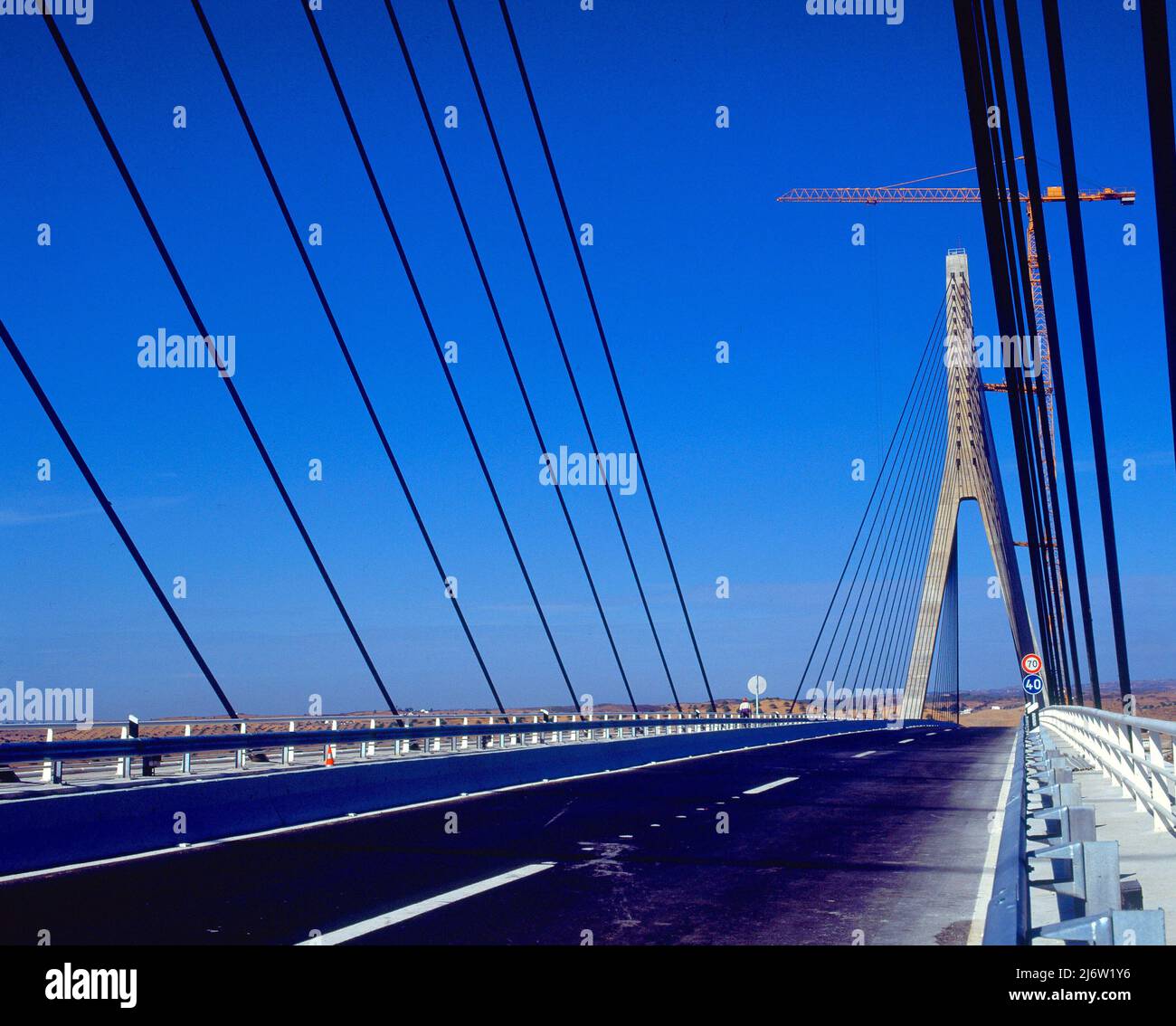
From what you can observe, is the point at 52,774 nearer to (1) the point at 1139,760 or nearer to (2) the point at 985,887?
(2) the point at 985,887

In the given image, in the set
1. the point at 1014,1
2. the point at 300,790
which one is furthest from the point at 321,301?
the point at 1014,1

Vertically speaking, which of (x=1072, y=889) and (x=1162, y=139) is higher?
(x=1162, y=139)

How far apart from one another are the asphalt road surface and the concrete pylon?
41.6 m

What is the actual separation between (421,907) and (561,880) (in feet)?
4.99

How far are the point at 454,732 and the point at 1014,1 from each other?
13094mm

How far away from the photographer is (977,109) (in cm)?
1235

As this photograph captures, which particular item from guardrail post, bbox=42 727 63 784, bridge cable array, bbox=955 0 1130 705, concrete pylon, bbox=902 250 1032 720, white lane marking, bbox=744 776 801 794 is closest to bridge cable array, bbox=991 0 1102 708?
bridge cable array, bbox=955 0 1130 705

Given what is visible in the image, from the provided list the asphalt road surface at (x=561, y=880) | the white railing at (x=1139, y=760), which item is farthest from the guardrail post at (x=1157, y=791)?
the asphalt road surface at (x=561, y=880)

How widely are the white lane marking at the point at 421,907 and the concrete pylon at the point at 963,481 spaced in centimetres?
4922

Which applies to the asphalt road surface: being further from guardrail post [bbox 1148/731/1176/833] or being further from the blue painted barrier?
guardrail post [bbox 1148/731/1176/833]

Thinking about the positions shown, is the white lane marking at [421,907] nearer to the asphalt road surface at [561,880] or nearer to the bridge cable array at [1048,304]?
the asphalt road surface at [561,880]

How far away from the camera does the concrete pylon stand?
56.2 metres

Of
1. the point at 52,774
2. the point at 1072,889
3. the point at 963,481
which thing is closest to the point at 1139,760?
the point at 1072,889

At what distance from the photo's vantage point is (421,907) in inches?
328
